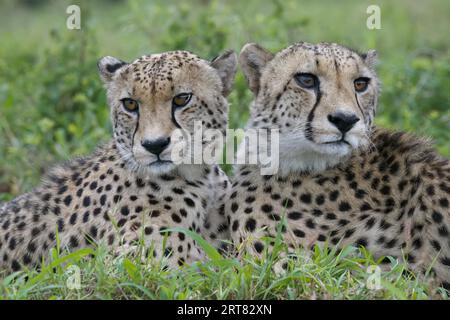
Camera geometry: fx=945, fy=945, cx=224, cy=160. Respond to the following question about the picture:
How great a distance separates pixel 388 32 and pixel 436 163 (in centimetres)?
736

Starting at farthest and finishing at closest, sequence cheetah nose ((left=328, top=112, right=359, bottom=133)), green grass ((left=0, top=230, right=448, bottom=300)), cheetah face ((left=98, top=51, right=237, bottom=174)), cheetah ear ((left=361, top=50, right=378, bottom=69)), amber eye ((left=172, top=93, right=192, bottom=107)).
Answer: cheetah ear ((left=361, top=50, right=378, bottom=69)), amber eye ((left=172, top=93, right=192, bottom=107)), cheetah face ((left=98, top=51, right=237, bottom=174)), cheetah nose ((left=328, top=112, right=359, bottom=133)), green grass ((left=0, top=230, right=448, bottom=300))

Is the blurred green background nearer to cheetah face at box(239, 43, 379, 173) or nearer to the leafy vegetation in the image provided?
the leafy vegetation

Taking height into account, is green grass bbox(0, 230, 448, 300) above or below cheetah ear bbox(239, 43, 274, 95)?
below

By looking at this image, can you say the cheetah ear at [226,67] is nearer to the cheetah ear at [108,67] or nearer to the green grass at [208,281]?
the cheetah ear at [108,67]

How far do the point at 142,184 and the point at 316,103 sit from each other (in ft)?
3.37

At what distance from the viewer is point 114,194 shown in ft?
16.7

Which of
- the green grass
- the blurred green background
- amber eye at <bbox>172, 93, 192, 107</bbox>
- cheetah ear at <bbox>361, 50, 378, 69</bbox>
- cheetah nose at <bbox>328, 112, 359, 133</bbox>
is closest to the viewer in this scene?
the green grass

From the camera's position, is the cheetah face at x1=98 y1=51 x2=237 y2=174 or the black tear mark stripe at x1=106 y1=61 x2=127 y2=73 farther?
the black tear mark stripe at x1=106 y1=61 x2=127 y2=73

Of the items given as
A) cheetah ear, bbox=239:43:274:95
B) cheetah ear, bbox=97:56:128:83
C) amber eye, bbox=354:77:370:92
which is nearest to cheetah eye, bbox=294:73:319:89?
amber eye, bbox=354:77:370:92

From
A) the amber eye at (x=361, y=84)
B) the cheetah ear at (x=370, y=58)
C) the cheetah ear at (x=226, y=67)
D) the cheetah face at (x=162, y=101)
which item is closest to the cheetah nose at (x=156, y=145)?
the cheetah face at (x=162, y=101)

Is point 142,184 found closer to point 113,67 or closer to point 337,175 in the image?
point 113,67

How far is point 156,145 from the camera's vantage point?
4.74 meters

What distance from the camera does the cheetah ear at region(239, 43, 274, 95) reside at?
5324mm
